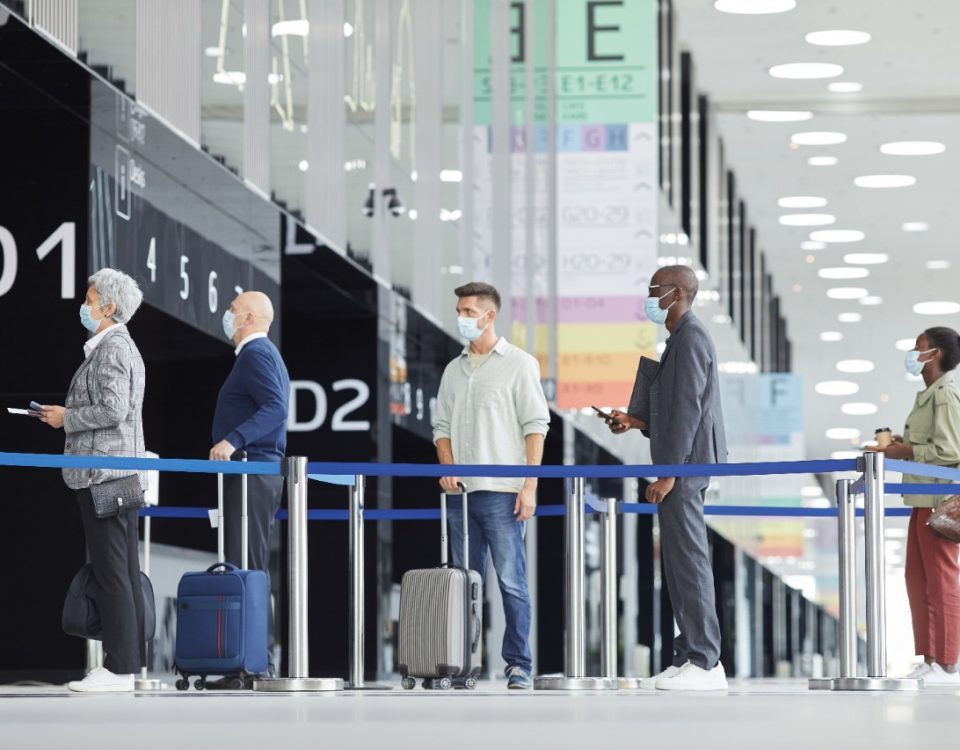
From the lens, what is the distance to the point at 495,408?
31.3 ft

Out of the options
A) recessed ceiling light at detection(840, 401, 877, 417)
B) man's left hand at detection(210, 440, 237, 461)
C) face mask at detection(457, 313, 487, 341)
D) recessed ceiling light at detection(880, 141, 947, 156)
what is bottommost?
man's left hand at detection(210, 440, 237, 461)

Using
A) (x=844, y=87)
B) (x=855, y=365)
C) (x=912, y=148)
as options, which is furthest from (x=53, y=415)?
(x=855, y=365)

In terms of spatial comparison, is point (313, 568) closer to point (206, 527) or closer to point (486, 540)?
point (206, 527)

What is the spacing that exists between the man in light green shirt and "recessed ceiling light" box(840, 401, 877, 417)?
34.0m

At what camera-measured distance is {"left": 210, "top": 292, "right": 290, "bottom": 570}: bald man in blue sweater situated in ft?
29.7

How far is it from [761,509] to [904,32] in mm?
10497

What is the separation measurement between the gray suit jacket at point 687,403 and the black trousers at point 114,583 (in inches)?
87.1

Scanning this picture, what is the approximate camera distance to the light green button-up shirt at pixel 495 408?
9.53 m

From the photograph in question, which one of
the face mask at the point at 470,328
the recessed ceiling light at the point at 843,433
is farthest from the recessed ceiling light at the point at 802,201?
the face mask at the point at 470,328

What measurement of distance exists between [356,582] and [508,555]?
0.68m

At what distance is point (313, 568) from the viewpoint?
1425 cm

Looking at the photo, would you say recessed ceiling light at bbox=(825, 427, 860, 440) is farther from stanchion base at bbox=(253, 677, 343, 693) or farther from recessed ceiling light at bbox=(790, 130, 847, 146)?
stanchion base at bbox=(253, 677, 343, 693)

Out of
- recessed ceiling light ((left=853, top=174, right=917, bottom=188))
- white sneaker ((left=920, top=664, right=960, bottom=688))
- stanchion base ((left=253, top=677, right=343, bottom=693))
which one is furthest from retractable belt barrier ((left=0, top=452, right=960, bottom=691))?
recessed ceiling light ((left=853, top=174, right=917, bottom=188))

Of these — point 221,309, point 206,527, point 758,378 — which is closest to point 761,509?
point 221,309
